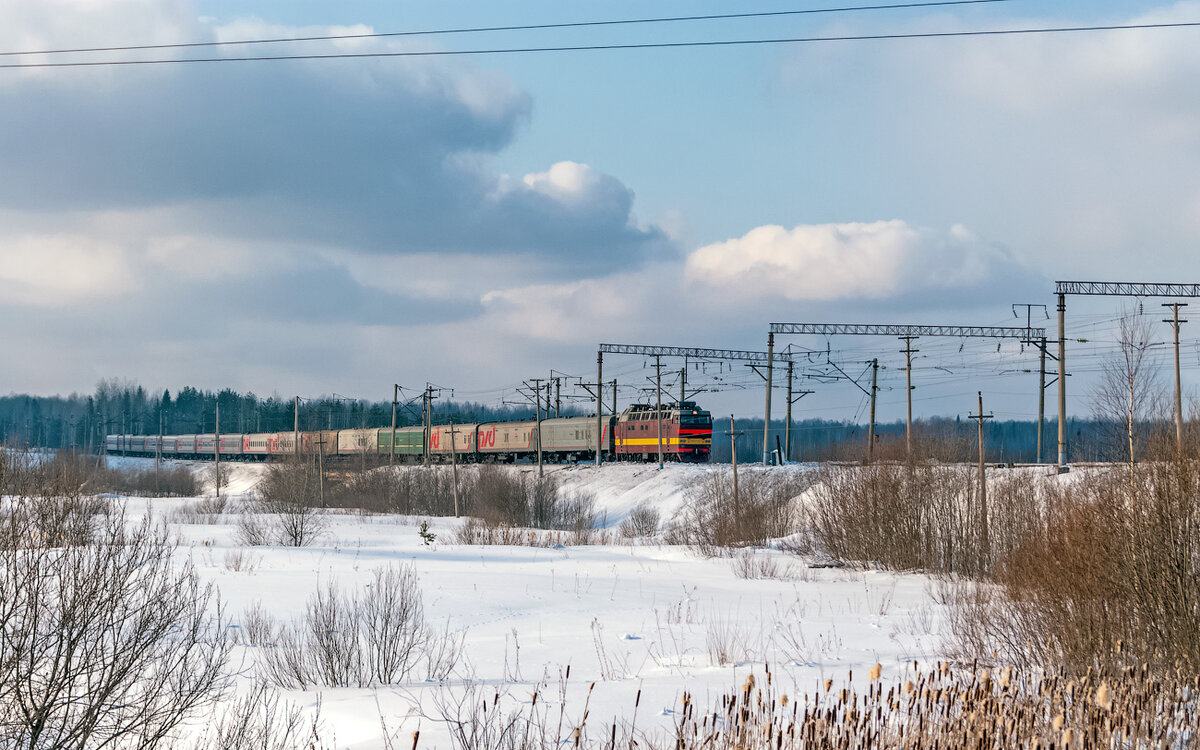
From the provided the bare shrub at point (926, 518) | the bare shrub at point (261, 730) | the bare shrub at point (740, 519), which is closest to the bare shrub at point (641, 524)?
the bare shrub at point (740, 519)

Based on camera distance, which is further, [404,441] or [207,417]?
[207,417]

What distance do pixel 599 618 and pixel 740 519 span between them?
19947mm

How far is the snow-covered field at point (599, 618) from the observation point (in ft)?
36.4

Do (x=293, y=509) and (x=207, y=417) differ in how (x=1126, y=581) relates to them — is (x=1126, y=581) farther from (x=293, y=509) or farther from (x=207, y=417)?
(x=207, y=417)

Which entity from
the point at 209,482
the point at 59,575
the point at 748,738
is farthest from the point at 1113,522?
the point at 209,482

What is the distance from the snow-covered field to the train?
1976 centimetres

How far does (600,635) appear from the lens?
1661cm

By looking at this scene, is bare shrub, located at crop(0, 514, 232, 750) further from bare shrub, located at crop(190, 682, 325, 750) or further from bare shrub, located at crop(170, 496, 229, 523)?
bare shrub, located at crop(170, 496, 229, 523)

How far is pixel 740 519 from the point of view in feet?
126

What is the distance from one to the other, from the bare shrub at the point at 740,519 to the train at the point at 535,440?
15737mm

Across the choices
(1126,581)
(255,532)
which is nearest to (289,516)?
(255,532)

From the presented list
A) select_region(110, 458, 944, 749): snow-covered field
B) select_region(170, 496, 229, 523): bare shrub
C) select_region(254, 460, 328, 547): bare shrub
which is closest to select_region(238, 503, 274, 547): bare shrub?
select_region(254, 460, 328, 547): bare shrub

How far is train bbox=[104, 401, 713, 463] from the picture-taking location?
204ft

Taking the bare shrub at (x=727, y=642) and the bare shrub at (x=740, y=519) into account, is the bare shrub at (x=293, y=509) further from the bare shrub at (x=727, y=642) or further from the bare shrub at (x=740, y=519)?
the bare shrub at (x=727, y=642)
